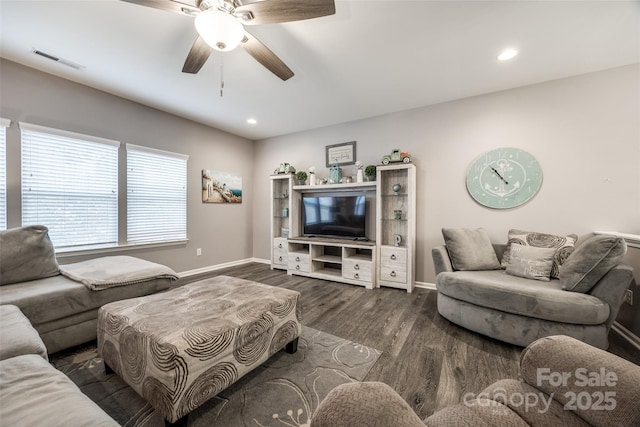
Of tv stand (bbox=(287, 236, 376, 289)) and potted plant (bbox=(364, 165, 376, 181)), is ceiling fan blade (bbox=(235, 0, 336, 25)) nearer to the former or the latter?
potted plant (bbox=(364, 165, 376, 181))

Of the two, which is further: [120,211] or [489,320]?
[120,211]

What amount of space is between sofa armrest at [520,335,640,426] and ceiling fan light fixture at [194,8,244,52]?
2.16m

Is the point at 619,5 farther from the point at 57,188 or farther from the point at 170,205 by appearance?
the point at 57,188

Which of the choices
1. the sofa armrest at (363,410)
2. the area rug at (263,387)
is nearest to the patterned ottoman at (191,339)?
the area rug at (263,387)

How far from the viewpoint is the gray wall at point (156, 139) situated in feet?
7.86

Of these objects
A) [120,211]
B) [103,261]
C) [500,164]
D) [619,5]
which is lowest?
[103,261]

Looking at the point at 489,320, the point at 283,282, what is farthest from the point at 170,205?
the point at 489,320

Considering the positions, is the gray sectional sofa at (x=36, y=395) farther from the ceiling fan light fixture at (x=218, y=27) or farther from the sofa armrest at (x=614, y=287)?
the sofa armrest at (x=614, y=287)

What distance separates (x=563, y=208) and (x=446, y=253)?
1445 mm

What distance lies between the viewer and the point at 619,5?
167 centimetres

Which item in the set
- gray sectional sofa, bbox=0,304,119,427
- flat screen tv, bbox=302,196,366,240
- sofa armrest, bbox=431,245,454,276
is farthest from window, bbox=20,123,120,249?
sofa armrest, bbox=431,245,454,276

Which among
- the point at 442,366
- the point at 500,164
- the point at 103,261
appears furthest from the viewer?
the point at 500,164

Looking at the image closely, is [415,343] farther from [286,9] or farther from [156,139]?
[156,139]

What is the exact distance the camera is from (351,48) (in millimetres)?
2129
